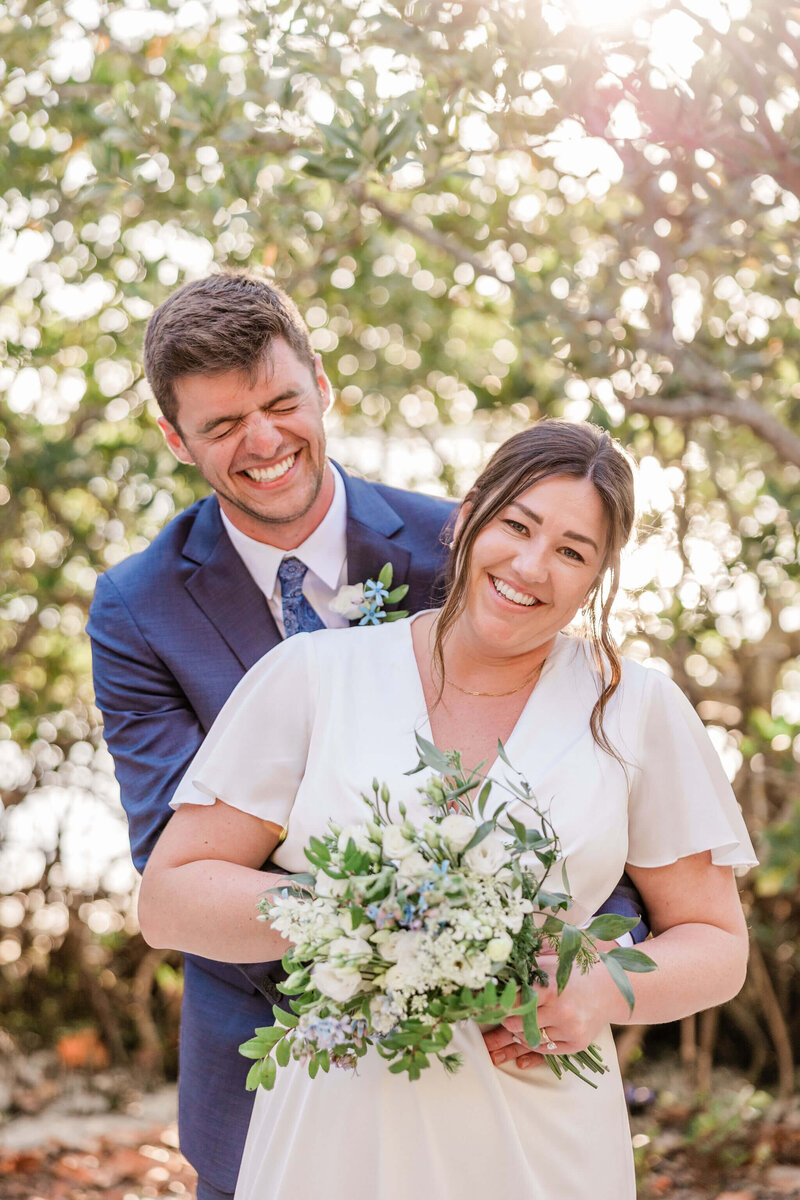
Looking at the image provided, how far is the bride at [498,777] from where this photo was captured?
209 centimetres

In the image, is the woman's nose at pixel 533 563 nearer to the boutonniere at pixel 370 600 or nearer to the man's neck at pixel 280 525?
the boutonniere at pixel 370 600

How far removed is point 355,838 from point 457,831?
0.16 meters

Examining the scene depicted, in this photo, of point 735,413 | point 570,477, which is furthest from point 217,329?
point 735,413

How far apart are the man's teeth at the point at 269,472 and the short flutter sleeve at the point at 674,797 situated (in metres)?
0.95

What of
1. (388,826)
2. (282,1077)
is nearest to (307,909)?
(388,826)

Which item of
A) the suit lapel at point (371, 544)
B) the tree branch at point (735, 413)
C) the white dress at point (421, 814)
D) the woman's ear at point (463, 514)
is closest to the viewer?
the white dress at point (421, 814)

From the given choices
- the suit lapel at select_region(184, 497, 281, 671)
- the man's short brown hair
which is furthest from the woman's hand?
the man's short brown hair

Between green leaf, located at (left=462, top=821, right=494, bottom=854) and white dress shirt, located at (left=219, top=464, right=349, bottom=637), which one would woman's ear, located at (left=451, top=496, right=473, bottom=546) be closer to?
white dress shirt, located at (left=219, top=464, right=349, bottom=637)

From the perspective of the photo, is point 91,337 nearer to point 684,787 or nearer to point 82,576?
point 82,576

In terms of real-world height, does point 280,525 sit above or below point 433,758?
above

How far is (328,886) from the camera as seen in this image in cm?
178

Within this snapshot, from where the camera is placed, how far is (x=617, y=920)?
1.85m

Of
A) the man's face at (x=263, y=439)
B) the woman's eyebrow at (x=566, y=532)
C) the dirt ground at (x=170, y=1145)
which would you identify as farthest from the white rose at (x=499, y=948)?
the dirt ground at (x=170, y=1145)

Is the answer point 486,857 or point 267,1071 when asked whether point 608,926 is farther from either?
point 267,1071
